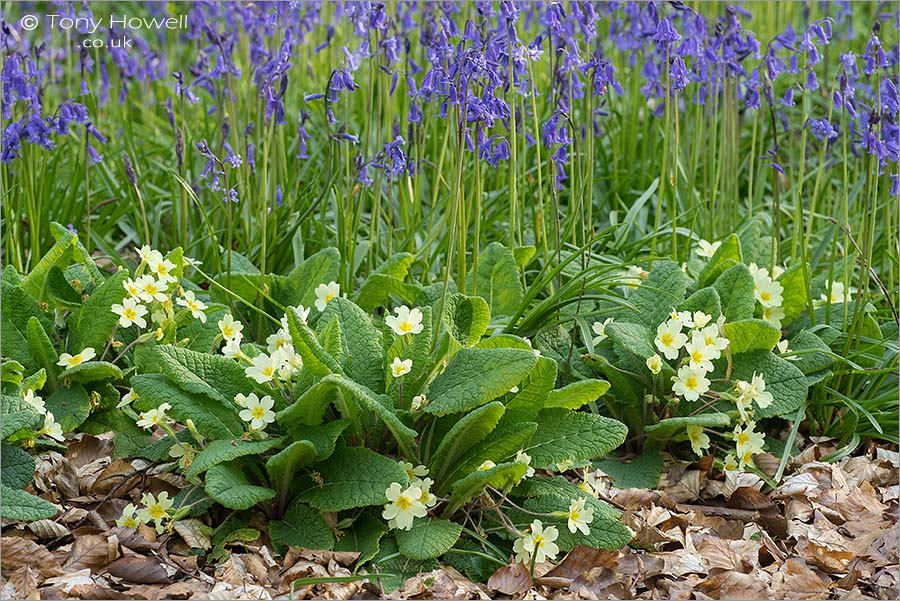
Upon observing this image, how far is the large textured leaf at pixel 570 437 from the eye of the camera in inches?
93.0

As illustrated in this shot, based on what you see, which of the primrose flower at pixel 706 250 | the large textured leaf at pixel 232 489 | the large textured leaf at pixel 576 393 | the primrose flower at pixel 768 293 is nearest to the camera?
the large textured leaf at pixel 232 489

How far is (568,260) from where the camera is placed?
281cm

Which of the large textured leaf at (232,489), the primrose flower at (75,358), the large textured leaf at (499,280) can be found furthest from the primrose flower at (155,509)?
the large textured leaf at (499,280)

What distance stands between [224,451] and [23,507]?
1.53 feet

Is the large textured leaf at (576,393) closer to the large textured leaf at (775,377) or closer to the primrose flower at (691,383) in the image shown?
the primrose flower at (691,383)

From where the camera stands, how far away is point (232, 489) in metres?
2.18

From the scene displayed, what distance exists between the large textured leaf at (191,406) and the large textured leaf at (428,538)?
19.2 inches

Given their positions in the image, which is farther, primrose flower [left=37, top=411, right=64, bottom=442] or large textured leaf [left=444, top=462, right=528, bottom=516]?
primrose flower [left=37, top=411, right=64, bottom=442]

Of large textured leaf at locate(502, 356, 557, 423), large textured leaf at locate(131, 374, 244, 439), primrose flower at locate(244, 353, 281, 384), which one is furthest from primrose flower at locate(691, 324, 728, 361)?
large textured leaf at locate(131, 374, 244, 439)

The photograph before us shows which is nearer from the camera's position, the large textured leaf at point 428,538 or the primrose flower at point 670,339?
the large textured leaf at point 428,538

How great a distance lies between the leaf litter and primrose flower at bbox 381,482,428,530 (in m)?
0.14

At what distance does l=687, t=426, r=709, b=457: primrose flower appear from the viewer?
8.79 ft

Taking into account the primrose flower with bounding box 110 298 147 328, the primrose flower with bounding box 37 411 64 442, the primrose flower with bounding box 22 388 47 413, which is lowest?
the primrose flower with bounding box 37 411 64 442

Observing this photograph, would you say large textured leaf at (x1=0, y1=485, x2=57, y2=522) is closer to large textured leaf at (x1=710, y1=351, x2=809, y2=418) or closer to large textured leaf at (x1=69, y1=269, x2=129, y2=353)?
large textured leaf at (x1=69, y1=269, x2=129, y2=353)
